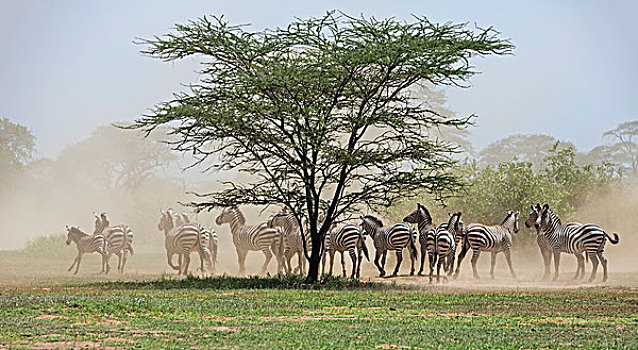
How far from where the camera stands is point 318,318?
14.1 m

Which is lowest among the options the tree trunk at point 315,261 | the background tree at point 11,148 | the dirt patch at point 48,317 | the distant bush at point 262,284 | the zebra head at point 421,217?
the dirt patch at point 48,317

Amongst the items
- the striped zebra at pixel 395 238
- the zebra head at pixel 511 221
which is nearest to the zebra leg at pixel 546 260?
the zebra head at pixel 511 221

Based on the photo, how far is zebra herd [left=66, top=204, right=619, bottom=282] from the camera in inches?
967

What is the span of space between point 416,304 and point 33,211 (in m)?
68.0

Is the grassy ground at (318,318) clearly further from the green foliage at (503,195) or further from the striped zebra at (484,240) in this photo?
the green foliage at (503,195)

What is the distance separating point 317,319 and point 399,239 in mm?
12361

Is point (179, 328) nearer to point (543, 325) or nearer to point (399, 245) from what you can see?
point (543, 325)

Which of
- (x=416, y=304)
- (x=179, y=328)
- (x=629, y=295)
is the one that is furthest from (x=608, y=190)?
(x=179, y=328)

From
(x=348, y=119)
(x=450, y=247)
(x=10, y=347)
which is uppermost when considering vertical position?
(x=348, y=119)

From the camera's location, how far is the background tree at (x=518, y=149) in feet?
293

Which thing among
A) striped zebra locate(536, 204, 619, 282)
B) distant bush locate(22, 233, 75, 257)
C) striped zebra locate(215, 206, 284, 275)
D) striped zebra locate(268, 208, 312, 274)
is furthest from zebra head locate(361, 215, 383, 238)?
distant bush locate(22, 233, 75, 257)

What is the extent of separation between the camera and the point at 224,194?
75.1ft

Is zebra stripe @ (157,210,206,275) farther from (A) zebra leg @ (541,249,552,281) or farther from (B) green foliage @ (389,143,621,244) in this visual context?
(A) zebra leg @ (541,249,552,281)

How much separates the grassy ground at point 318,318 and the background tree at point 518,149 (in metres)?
69.9
